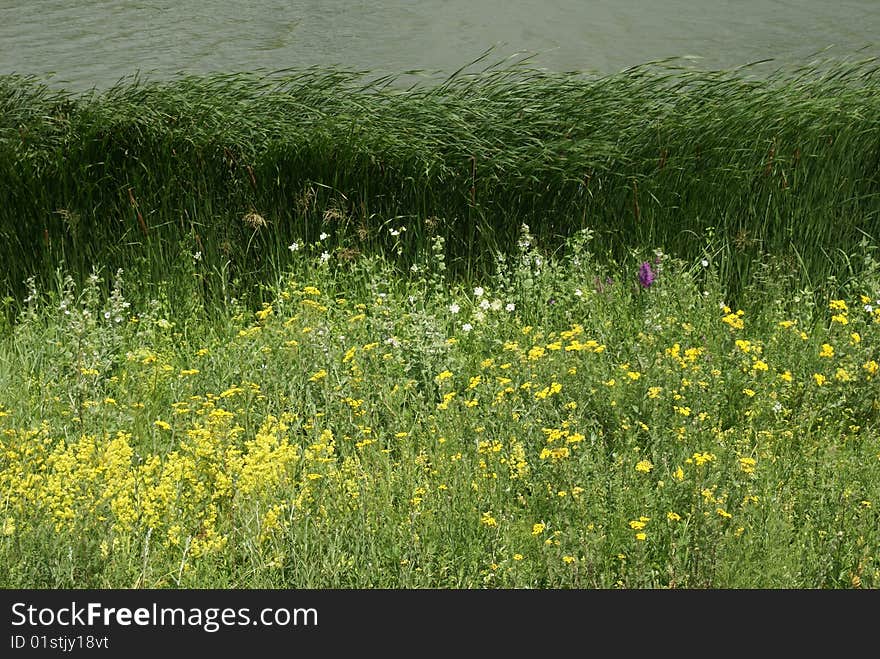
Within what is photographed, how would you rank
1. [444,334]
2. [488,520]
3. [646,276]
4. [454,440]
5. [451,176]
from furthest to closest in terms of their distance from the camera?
[451,176], [646,276], [444,334], [454,440], [488,520]

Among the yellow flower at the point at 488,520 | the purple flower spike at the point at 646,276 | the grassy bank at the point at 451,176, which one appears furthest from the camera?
the grassy bank at the point at 451,176

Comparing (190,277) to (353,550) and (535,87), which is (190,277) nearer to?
(535,87)

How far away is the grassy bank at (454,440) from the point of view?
2.65m

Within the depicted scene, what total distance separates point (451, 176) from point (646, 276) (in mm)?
1171

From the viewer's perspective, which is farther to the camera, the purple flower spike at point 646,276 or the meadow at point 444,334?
the purple flower spike at point 646,276

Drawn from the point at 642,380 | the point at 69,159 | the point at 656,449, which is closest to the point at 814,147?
the point at 642,380

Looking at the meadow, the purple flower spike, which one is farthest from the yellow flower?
the purple flower spike

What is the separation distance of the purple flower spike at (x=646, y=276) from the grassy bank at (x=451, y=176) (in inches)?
18.2

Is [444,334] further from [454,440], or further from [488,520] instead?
[488,520]

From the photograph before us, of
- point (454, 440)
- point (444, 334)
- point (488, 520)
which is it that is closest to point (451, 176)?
point (444, 334)

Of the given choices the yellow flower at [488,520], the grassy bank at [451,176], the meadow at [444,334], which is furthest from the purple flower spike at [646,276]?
→ the yellow flower at [488,520]

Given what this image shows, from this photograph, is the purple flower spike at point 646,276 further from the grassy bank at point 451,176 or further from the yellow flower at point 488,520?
the yellow flower at point 488,520

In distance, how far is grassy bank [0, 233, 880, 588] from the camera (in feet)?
8.71

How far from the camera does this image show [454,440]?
3223 millimetres
